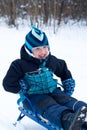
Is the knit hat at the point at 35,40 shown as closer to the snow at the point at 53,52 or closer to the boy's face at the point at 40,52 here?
the boy's face at the point at 40,52

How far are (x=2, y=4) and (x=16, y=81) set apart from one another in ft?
17.4

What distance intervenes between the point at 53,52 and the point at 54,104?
3.80 metres

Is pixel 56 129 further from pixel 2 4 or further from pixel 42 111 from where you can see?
pixel 2 4

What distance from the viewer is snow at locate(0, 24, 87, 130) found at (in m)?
4.31

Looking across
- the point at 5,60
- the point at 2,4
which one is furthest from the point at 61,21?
the point at 5,60

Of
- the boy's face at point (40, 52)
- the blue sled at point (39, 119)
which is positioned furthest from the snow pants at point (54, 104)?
the boy's face at point (40, 52)

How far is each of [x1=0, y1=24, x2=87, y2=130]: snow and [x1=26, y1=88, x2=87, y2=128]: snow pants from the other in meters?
0.36

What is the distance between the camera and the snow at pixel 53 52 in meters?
4.31

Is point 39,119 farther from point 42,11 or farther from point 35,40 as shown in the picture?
point 42,11

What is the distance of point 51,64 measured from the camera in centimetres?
407

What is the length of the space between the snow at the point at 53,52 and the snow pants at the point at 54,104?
356 millimetres

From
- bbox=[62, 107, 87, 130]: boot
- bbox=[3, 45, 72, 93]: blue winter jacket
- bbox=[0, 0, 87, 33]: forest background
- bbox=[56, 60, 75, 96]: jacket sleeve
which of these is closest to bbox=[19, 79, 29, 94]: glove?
bbox=[3, 45, 72, 93]: blue winter jacket

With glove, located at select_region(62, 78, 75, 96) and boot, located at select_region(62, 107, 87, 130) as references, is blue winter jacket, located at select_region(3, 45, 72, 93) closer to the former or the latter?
glove, located at select_region(62, 78, 75, 96)

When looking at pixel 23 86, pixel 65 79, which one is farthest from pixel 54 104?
pixel 65 79
